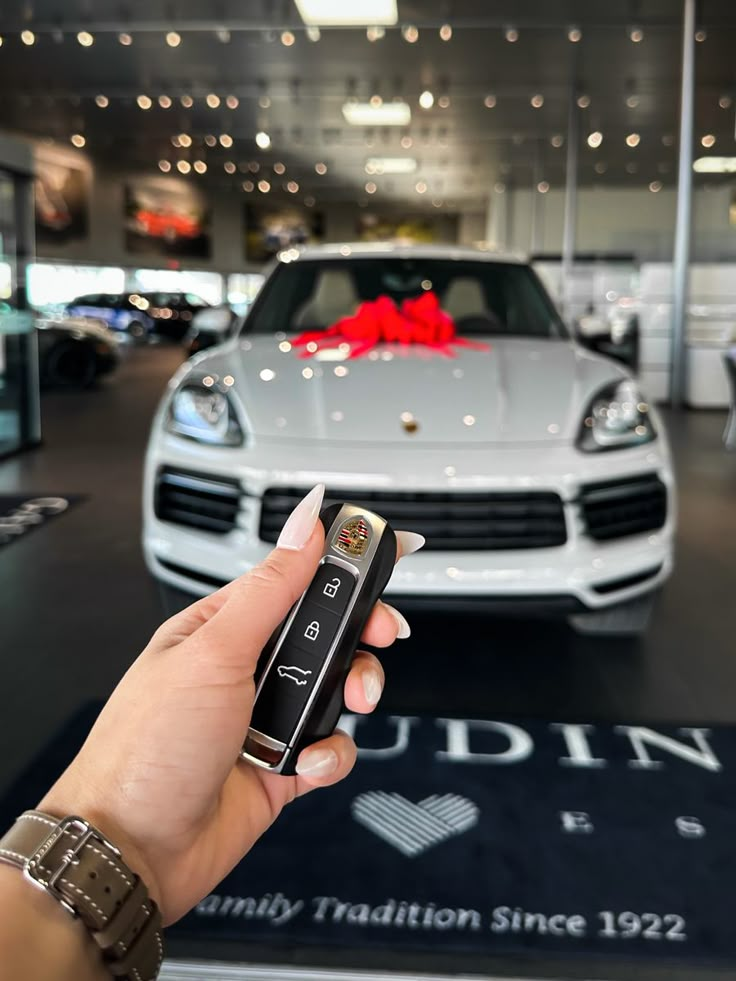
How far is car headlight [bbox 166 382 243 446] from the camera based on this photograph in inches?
108

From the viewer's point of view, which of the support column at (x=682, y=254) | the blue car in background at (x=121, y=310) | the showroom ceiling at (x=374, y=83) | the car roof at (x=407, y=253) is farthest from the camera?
the blue car in background at (x=121, y=310)

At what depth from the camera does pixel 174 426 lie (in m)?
2.90

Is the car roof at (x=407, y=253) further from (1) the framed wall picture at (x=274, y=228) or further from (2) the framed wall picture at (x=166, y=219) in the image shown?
(1) the framed wall picture at (x=274, y=228)

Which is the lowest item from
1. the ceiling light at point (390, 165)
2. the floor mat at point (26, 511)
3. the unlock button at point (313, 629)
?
the floor mat at point (26, 511)

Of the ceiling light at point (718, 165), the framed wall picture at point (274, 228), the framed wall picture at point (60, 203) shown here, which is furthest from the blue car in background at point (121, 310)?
the ceiling light at point (718, 165)

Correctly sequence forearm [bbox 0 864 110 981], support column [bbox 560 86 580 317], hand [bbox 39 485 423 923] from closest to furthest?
forearm [bbox 0 864 110 981], hand [bbox 39 485 423 923], support column [bbox 560 86 580 317]

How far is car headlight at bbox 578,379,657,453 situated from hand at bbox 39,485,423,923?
5.97ft

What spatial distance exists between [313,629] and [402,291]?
10.4 ft

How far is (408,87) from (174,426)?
42.2 feet

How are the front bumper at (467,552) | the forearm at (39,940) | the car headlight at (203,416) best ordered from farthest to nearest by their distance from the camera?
the car headlight at (203,416) < the front bumper at (467,552) < the forearm at (39,940)

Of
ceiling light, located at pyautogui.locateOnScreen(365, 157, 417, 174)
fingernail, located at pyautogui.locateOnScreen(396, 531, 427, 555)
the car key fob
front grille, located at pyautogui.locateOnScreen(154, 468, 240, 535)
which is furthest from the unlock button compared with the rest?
ceiling light, located at pyautogui.locateOnScreen(365, 157, 417, 174)

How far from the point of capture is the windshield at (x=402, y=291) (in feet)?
13.0

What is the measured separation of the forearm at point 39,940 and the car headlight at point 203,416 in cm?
197

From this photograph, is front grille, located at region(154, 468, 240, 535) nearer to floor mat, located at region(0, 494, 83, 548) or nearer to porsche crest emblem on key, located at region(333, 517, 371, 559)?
porsche crest emblem on key, located at region(333, 517, 371, 559)
